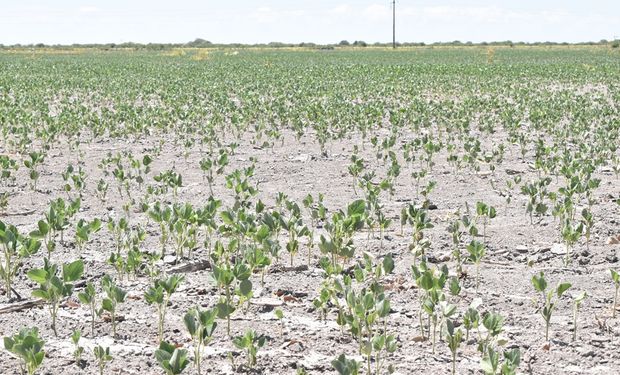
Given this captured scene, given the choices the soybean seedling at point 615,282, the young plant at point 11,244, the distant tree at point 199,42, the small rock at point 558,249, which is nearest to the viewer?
the soybean seedling at point 615,282

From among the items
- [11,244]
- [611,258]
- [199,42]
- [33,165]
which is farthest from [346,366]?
[199,42]

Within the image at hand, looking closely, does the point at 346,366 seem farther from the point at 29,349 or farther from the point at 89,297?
the point at 89,297

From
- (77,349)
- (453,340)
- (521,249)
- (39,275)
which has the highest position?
(39,275)

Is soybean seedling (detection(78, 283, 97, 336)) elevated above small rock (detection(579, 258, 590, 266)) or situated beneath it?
elevated above

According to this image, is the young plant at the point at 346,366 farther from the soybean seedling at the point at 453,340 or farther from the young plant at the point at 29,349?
the young plant at the point at 29,349

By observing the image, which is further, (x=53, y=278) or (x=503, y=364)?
(x=53, y=278)

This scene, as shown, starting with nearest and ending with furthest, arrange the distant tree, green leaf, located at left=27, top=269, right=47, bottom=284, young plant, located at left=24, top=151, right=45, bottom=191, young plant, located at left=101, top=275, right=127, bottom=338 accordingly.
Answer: young plant, located at left=101, top=275, right=127, bottom=338, green leaf, located at left=27, top=269, right=47, bottom=284, young plant, located at left=24, top=151, right=45, bottom=191, the distant tree

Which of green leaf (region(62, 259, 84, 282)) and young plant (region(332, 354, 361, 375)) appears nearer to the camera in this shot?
young plant (region(332, 354, 361, 375))

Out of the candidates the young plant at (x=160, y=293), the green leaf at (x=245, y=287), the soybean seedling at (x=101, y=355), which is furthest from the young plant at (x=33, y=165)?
the soybean seedling at (x=101, y=355)

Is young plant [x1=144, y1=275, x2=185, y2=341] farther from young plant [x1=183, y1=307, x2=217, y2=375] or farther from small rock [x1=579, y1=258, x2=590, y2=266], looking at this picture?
small rock [x1=579, y1=258, x2=590, y2=266]

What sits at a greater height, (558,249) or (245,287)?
(245,287)

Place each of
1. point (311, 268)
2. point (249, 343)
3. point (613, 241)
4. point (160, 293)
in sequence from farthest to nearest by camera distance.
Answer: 1. point (613, 241)
2. point (311, 268)
3. point (160, 293)
4. point (249, 343)

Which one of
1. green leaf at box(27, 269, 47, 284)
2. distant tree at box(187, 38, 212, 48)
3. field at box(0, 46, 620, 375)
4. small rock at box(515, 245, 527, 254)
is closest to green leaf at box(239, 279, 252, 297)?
field at box(0, 46, 620, 375)

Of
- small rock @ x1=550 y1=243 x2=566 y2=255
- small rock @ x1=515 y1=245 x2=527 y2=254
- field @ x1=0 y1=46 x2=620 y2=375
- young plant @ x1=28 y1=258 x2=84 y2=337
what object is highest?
young plant @ x1=28 y1=258 x2=84 y2=337
